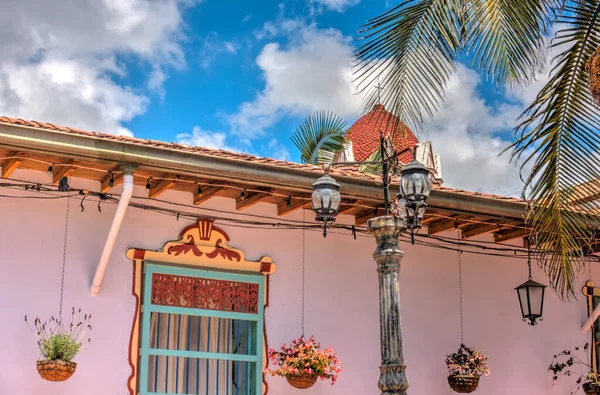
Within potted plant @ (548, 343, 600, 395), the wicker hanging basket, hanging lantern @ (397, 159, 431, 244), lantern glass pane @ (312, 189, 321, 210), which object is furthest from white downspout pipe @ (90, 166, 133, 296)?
potted plant @ (548, 343, 600, 395)

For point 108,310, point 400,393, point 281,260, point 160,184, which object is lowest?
point 400,393

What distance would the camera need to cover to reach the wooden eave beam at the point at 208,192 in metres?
9.53

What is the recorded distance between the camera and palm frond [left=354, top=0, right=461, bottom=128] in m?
7.93

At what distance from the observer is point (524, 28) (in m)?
7.98

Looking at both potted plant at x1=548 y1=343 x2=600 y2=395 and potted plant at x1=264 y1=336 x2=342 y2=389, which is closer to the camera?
potted plant at x1=264 y1=336 x2=342 y2=389

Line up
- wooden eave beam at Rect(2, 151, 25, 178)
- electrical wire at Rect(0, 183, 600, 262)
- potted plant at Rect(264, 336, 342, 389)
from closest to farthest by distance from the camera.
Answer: wooden eave beam at Rect(2, 151, 25, 178)
electrical wire at Rect(0, 183, 600, 262)
potted plant at Rect(264, 336, 342, 389)

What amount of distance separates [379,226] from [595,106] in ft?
7.42

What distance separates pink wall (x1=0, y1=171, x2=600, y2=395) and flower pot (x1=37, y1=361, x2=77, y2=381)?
0.38m

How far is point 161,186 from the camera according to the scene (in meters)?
9.52

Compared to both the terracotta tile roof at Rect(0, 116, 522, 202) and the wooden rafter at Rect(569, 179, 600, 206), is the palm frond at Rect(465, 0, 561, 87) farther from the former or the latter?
the terracotta tile roof at Rect(0, 116, 522, 202)

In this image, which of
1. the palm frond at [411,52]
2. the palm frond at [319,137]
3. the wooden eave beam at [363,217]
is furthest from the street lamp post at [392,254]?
the palm frond at [319,137]

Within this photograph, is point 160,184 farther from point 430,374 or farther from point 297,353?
point 430,374

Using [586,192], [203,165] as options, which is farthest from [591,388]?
[203,165]

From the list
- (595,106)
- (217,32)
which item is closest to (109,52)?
(217,32)
